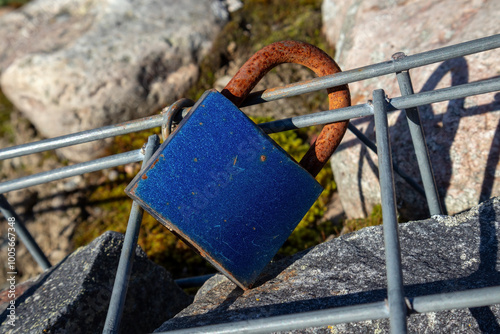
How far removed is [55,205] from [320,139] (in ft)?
12.3

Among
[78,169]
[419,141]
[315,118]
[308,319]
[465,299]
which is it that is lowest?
[308,319]

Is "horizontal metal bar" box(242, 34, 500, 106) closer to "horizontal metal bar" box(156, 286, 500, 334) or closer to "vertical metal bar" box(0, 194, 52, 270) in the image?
"horizontal metal bar" box(156, 286, 500, 334)

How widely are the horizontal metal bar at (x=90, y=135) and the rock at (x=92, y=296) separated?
649mm

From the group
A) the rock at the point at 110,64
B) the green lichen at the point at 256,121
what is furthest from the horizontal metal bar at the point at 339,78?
the rock at the point at 110,64

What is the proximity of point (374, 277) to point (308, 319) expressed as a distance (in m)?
0.63

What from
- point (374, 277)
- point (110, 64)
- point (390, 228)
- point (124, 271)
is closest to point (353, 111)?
point (390, 228)

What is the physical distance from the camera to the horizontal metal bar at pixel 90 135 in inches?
86.7

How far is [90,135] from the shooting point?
2285 millimetres

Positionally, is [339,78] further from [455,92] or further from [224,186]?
[224,186]

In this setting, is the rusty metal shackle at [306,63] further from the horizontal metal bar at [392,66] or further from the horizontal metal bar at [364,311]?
the horizontal metal bar at [364,311]

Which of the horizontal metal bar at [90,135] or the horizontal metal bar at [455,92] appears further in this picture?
the horizontal metal bar at [90,135]

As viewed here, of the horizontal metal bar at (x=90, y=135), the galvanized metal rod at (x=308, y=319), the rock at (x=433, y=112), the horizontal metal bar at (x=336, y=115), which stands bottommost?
the galvanized metal rod at (x=308, y=319)

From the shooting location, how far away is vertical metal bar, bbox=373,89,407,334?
135 centimetres

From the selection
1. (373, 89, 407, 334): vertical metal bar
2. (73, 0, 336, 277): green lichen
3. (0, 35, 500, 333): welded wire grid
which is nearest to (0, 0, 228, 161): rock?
(73, 0, 336, 277): green lichen
